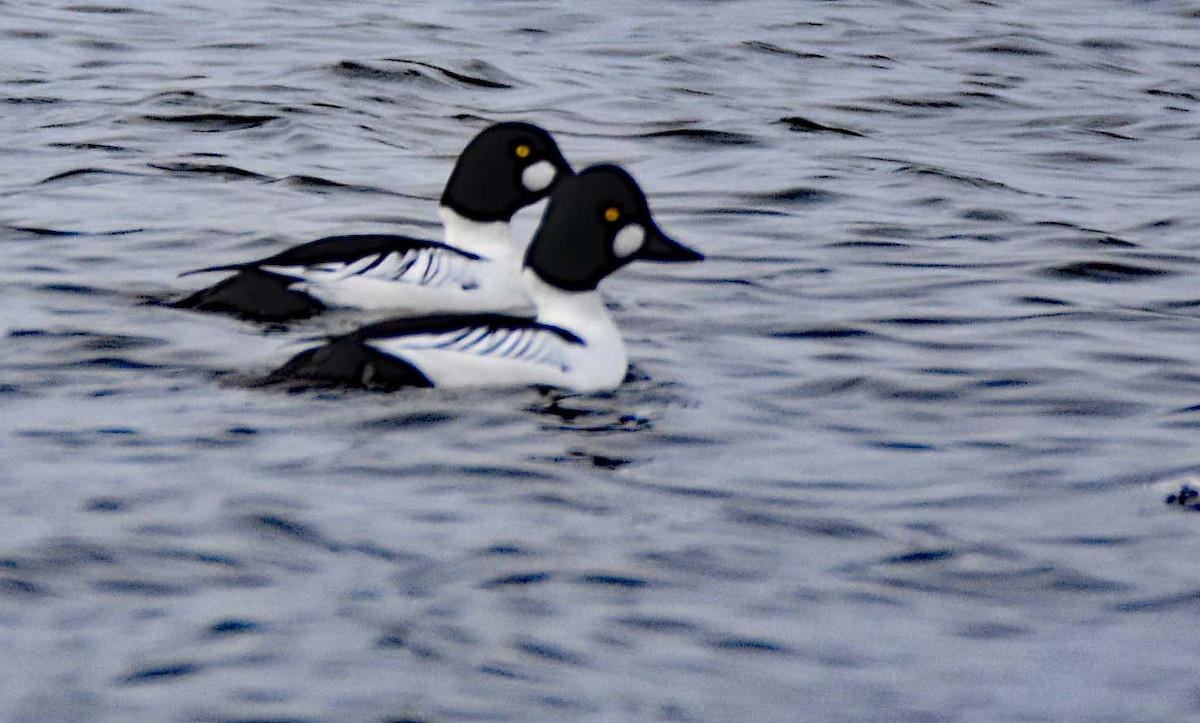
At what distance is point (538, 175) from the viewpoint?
34.7 feet

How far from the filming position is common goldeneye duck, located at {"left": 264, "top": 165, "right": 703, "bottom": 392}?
8.20 meters

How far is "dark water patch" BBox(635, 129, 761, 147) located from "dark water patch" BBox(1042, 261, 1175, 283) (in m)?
3.91

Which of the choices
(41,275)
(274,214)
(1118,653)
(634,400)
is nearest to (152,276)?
(41,275)

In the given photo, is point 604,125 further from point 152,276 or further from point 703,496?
point 703,496

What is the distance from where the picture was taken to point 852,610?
243 inches

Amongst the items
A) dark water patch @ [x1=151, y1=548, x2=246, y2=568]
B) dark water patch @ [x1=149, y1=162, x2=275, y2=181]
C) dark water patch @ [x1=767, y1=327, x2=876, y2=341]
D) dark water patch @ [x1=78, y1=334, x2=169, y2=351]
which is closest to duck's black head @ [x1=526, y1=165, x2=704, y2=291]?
dark water patch @ [x1=767, y1=327, x2=876, y2=341]

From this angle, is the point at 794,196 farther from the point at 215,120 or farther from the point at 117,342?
the point at 117,342

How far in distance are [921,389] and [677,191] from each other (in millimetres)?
4599

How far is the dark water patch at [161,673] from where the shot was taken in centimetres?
554

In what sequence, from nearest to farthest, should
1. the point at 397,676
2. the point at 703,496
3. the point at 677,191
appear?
the point at 397,676, the point at 703,496, the point at 677,191

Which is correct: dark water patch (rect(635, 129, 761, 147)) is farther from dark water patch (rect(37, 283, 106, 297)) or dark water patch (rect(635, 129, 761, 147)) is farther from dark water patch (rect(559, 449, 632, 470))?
dark water patch (rect(559, 449, 632, 470))

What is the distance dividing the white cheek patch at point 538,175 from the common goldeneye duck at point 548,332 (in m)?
1.69

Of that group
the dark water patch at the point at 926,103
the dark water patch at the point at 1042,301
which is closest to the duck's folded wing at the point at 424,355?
the dark water patch at the point at 1042,301

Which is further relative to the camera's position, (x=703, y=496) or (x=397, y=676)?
(x=703, y=496)
